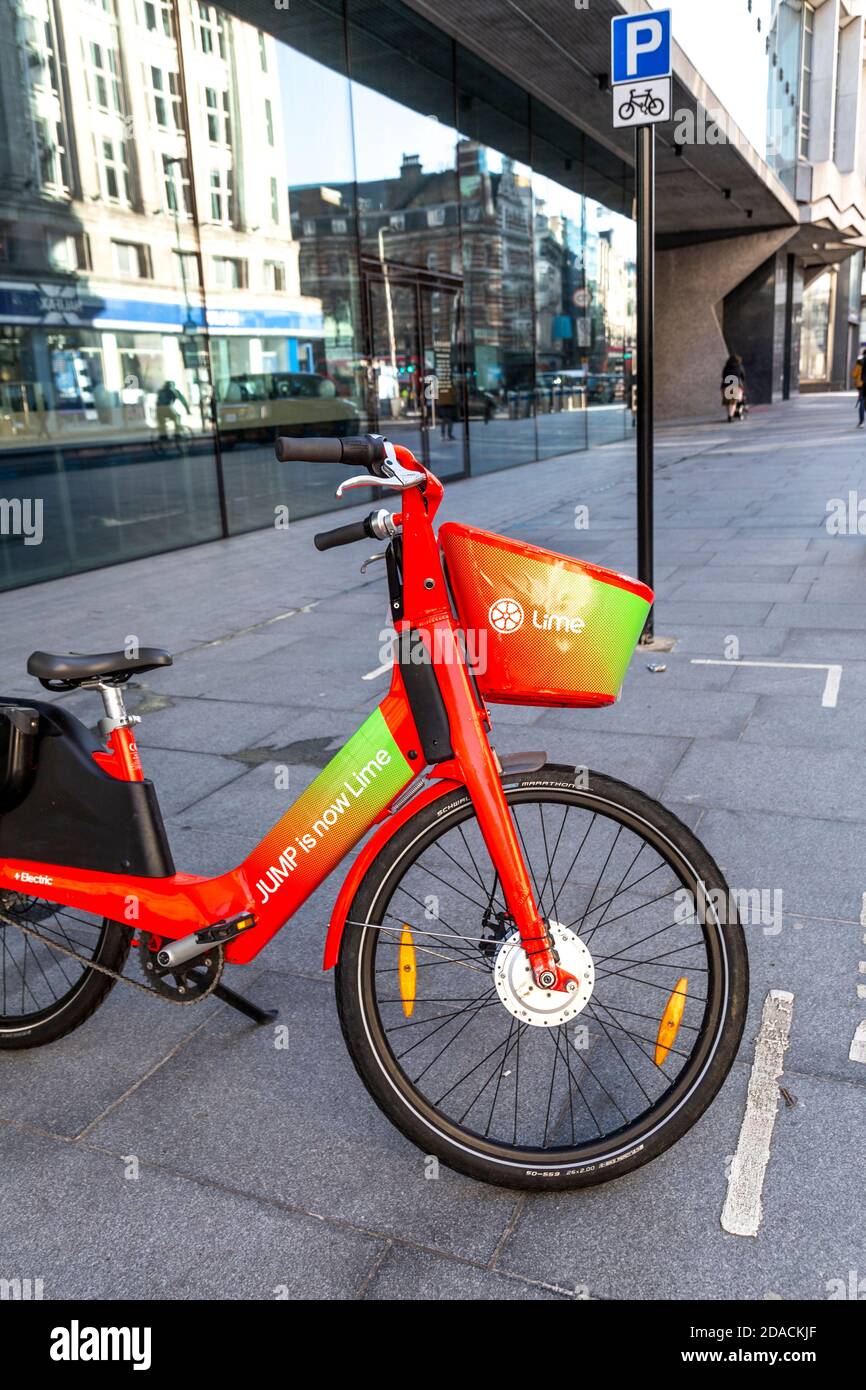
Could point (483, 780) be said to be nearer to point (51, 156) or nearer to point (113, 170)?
point (51, 156)

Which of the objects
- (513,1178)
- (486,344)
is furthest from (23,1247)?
(486,344)

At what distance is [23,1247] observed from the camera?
89.8 inches

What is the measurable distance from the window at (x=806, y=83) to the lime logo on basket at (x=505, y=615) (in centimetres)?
3557

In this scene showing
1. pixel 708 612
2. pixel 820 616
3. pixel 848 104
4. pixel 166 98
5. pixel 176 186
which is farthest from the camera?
pixel 848 104

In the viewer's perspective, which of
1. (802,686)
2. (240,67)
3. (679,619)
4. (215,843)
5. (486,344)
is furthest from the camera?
(486,344)

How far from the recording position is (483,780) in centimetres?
224

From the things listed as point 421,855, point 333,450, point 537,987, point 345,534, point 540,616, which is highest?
point 333,450

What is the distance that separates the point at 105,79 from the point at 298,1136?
33.7 ft

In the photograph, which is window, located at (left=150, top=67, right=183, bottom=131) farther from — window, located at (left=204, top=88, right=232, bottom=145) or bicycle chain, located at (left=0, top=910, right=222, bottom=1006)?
bicycle chain, located at (left=0, top=910, right=222, bottom=1006)

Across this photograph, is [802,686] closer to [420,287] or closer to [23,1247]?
[23,1247]

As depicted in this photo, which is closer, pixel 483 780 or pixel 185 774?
pixel 483 780

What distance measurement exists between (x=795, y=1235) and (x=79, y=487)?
9.29 metres

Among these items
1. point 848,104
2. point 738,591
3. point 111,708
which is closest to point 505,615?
point 111,708

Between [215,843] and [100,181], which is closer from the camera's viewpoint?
[215,843]
